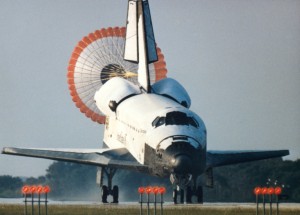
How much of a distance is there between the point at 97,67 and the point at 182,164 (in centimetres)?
1565

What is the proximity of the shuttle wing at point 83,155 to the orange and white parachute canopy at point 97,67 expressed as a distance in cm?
634

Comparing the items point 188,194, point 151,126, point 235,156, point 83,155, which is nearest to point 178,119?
point 151,126

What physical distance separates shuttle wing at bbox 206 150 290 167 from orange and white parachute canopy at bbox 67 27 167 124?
7.99 meters

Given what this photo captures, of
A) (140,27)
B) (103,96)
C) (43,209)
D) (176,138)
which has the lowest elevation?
(43,209)

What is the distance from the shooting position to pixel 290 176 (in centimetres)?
4450

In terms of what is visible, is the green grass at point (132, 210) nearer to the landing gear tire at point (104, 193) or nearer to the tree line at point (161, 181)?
the landing gear tire at point (104, 193)

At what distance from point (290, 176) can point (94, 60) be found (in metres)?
11.2

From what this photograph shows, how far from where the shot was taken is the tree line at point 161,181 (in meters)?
45.1

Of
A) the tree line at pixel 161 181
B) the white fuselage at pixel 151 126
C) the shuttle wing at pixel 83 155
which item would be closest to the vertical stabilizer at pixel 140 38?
the white fuselage at pixel 151 126

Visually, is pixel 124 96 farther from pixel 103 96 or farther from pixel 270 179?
pixel 270 179

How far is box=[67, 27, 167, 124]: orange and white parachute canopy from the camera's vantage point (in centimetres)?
4948

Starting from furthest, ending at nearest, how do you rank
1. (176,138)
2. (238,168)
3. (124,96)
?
(238,168) → (124,96) → (176,138)

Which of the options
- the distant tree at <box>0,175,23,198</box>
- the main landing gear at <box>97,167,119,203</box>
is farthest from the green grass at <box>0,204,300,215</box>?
the distant tree at <box>0,175,23,198</box>

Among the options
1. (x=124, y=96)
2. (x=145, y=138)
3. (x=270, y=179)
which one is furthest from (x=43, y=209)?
(x=270, y=179)
